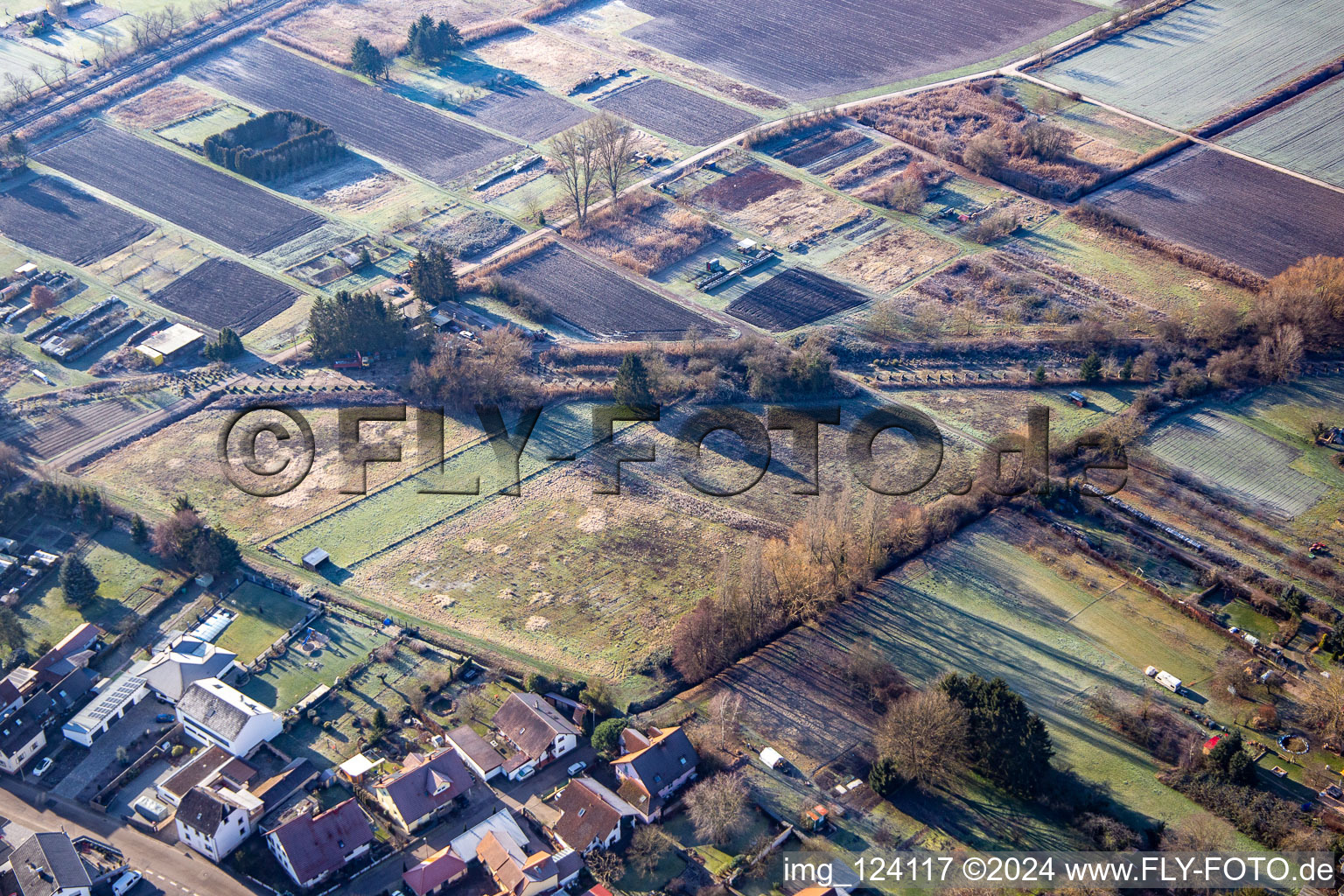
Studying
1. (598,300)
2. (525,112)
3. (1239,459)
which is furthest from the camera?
(525,112)

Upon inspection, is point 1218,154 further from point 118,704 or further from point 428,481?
point 118,704

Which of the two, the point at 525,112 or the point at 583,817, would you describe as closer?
the point at 583,817

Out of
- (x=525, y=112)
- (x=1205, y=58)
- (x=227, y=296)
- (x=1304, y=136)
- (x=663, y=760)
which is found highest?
(x=1205, y=58)

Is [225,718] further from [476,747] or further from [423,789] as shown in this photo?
[476,747]

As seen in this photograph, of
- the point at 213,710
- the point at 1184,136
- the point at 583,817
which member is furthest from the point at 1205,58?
the point at 213,710

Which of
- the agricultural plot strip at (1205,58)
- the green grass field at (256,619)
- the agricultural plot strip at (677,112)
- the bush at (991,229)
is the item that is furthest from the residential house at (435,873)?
the agricultural plot strip at (1205,58)

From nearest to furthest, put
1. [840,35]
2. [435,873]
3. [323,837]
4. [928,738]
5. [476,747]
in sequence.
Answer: [435,873] < [323,837] < [928,738] < [476,747] < [840,35]
